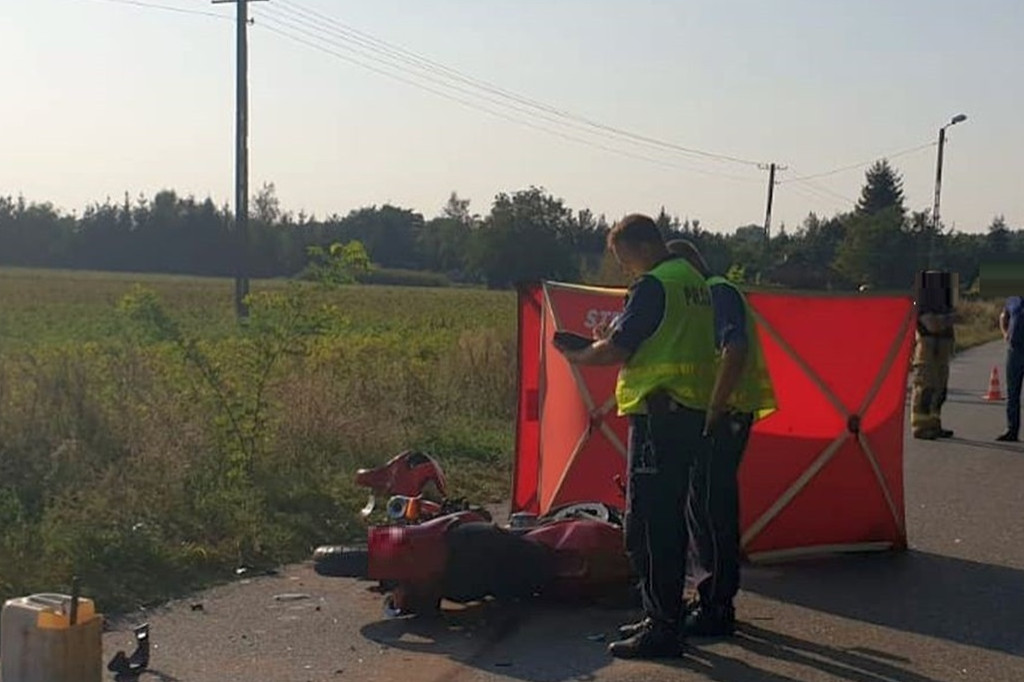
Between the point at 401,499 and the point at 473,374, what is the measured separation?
9231mm

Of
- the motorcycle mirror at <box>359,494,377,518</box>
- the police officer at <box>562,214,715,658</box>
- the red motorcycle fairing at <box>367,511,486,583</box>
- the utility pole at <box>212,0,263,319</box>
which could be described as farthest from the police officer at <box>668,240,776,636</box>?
the utility pole at <box>212,0,263,319</box>

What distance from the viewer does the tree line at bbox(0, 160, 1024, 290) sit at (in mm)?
34781

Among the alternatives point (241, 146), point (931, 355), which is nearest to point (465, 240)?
point (241, 146)

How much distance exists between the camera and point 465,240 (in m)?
44.1

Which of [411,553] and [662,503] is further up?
[662,503]

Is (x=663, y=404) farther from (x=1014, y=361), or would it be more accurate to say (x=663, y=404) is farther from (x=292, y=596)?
(x=1014, y=361)

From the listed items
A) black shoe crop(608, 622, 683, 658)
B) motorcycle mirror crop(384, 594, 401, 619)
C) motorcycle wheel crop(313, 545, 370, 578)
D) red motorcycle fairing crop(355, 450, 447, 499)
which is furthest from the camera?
red motorcycle fairing crop(355, 450, 447, 499)

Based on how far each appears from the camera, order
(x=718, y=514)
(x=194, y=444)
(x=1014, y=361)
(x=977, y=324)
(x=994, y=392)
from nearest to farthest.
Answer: (x=718, y=514) → (x=194, y=444) → (x=1014, y=361) → (x=994, y=392) → (x=977, y=324)

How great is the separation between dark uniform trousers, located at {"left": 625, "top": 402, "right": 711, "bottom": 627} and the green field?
2720mm

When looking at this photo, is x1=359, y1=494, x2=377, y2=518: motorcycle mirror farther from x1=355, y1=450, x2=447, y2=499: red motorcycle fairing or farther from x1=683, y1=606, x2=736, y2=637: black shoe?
x1=683, y1=606, x2=736, y2=637: black shoe

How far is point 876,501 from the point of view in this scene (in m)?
8.82

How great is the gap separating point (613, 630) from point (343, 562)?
1.38 m

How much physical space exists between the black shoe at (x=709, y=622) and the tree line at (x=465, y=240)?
1545 cm

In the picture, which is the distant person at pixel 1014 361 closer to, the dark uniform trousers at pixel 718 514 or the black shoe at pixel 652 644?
the dark uniform trousers at pixel 718 514
